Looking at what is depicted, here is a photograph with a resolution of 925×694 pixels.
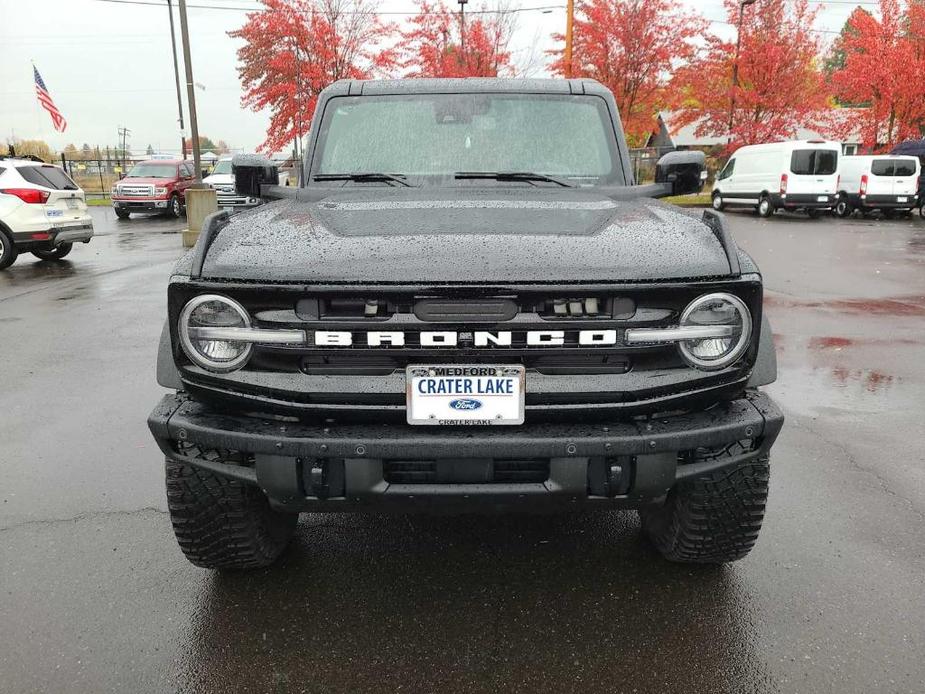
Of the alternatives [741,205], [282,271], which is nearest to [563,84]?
[282,271]

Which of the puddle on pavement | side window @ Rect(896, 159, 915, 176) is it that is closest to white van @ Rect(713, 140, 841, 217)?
side window @ Rect(896, 159, 915, 176)

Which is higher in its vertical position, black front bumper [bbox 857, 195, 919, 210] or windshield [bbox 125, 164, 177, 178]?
windshield [bbox 125, 164, 177, 178]

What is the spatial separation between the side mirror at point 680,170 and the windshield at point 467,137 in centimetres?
24

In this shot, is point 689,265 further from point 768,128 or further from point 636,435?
point 768,128

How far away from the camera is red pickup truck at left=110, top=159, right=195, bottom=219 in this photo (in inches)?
854

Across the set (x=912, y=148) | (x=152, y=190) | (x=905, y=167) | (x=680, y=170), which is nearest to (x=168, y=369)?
(x=680, y=170)

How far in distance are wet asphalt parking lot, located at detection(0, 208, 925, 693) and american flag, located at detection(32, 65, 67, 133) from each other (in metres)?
26.8

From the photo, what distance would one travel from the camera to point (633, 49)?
2620 centimetres

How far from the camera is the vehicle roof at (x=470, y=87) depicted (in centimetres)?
374

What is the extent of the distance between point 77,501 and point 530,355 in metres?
2.59

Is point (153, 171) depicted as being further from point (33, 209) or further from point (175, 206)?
point (33, 209)

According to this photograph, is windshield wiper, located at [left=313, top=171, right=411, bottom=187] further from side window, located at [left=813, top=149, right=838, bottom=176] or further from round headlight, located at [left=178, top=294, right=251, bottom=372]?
side window, located at [left=813, top=149, right=838, bottom=176]

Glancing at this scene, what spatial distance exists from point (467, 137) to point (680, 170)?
105 centimetres

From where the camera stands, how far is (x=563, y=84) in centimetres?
380
